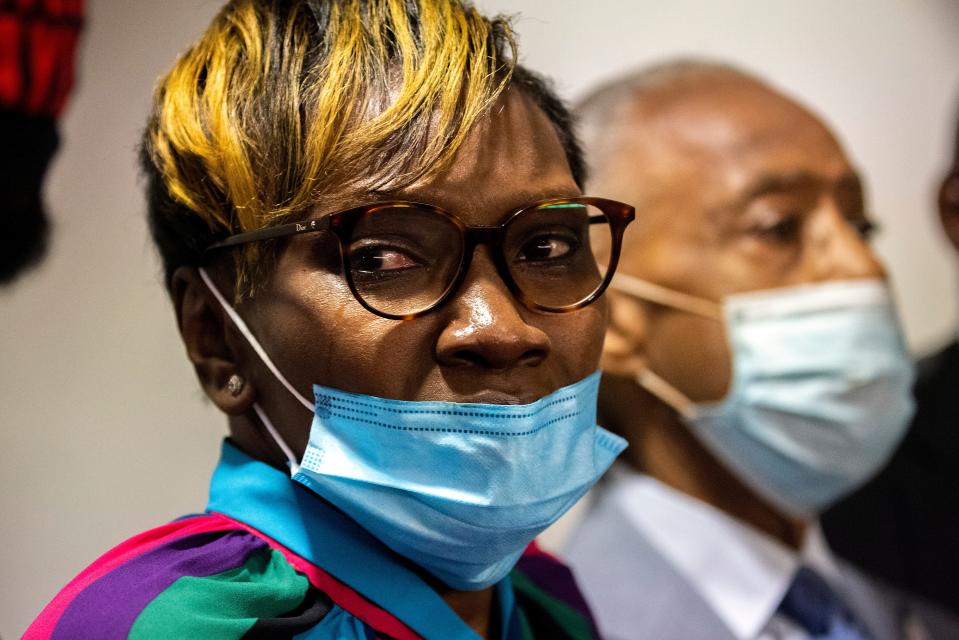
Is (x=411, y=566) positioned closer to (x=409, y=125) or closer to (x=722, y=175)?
(x=409, y=125)

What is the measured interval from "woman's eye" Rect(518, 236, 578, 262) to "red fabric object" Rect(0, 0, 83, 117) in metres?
0.85

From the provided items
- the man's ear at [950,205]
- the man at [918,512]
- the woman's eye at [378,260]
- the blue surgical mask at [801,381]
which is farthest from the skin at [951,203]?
the woman's eye at [378,260]

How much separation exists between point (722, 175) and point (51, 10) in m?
1.28

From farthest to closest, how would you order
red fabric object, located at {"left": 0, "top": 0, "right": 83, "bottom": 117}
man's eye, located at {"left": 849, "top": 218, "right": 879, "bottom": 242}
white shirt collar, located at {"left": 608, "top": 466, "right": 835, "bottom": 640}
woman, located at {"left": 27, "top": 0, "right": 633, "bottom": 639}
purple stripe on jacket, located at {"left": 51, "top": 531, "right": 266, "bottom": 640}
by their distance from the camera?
man's eye, located at {"left": 849, "top": 218, "right": 879, "bottom": 242} < white shirt collar, located at {"left": 608, "top": 466, "right": 835, "bottom": 640} < red fabric object, located at {"left": 0, "top": 0, "right": 83, "bottom": 117} < woman, located at {"left": 27, "top": 0, "right": 633, "bottom": 639} < purple stripe on jacket, located at {"left": 51, "top": 531, "right": 266, "bottom": 640}

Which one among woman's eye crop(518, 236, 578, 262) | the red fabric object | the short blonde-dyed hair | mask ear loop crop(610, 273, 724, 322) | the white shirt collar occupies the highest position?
the red fabric object

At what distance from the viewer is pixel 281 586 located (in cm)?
109

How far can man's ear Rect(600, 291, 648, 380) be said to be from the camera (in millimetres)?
2152

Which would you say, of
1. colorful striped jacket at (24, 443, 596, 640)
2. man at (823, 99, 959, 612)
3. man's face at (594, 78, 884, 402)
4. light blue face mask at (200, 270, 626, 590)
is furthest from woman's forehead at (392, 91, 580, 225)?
man at (823, 99, 959, 612)

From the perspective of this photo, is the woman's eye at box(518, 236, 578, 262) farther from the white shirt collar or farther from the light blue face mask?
the white shirt collar

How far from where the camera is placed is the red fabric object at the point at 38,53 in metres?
1.53

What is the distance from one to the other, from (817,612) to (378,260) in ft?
4.68

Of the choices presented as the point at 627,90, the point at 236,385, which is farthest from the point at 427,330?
the point at 627,90

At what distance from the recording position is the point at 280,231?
3.70ft

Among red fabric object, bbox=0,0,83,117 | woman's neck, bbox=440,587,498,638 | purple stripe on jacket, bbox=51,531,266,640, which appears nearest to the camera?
purple stripe on jacket, bbox=51,531,266,640
